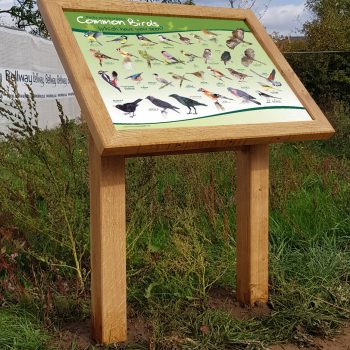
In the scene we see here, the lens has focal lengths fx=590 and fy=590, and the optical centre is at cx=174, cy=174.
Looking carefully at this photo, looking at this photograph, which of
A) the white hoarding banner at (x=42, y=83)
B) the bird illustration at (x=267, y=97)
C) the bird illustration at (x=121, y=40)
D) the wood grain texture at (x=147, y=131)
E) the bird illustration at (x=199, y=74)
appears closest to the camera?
the wood grain texture at (x=147, y=131)

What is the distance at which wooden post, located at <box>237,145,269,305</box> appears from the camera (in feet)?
10.2

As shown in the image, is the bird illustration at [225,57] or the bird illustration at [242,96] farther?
the bird illustration at [225,57]

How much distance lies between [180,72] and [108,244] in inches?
34.3

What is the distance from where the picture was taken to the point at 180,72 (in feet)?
9.14

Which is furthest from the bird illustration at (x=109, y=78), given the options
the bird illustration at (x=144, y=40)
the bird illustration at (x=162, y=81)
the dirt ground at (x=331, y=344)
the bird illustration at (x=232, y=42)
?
the dirt ground at (x=331, y=344)

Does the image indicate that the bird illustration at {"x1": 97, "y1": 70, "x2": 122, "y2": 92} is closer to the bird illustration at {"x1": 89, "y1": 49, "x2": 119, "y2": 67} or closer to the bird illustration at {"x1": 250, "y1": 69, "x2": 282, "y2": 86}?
the bird illustration at {"x1": 89, "y1": 49, "x2": 119, "y2": 67}

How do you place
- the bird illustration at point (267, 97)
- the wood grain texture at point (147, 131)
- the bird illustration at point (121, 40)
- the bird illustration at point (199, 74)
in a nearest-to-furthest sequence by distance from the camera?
1. the wood grain texture at point (147, 131)
2. the bird illustration at point (121, 40)
3. the bird illustration at point (199, 74)
4. the bird illustration at point (267, 97)

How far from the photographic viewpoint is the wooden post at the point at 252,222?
3107mm

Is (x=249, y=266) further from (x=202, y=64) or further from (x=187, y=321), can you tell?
(x=202, y=64)

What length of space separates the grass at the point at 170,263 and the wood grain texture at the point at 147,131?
75cm

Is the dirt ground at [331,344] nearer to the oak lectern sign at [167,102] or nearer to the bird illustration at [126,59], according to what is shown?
the oak lectern sign at [167,102]

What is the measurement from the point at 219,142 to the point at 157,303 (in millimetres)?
1018

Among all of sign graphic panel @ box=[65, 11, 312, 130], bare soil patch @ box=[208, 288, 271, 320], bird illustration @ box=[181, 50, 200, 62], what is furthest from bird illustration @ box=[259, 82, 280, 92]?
bare soil patch @ box=[208, 288, 271, 320]

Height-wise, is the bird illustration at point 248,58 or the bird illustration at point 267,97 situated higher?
the bird illustration at point 248,58
